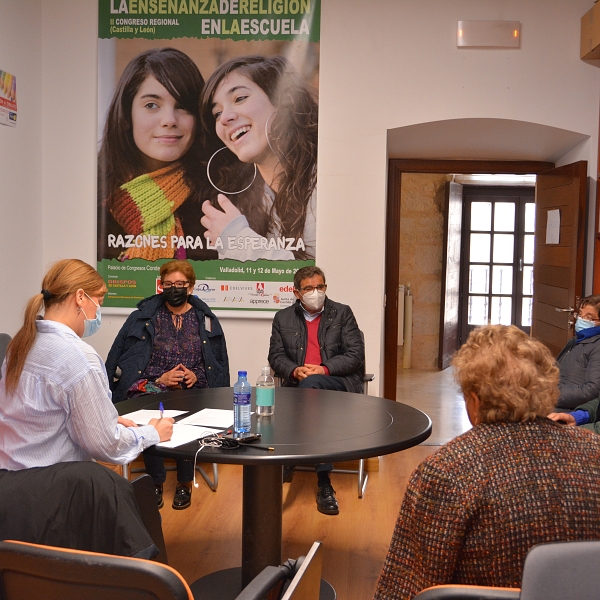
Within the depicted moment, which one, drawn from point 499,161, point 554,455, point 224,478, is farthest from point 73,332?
point 499,161

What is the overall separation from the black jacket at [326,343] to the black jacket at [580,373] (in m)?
1.17

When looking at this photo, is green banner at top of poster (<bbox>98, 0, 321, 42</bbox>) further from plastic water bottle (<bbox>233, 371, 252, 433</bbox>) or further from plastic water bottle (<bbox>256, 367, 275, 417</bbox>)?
plastic water bottle (<bbox>233, 371, 252, 433</bbox>)

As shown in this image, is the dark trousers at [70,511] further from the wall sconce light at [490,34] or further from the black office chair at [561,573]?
the wall sconce light at [490,34]

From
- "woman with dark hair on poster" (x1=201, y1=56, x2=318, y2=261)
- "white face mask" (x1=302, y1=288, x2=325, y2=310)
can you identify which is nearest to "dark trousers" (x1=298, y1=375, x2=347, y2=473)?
"white face mask" (x1=302, y1=288, x2=325, y2=310)

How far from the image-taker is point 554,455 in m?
1.49

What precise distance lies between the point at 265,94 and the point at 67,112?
4.63 feet

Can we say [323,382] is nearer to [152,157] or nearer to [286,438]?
[286,438]

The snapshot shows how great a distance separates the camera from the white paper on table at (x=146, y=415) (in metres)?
2.71

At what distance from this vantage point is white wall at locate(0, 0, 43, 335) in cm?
463

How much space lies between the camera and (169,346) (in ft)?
13.9

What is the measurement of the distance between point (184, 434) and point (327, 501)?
1635 mm

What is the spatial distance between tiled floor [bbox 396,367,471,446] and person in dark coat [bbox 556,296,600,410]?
1.73m

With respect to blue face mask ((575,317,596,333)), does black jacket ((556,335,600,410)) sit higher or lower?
lower

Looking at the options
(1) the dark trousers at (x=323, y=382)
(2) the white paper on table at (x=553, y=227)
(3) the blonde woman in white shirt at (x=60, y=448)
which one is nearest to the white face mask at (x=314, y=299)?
(1) the dark trousers at (x=323, y=382)
